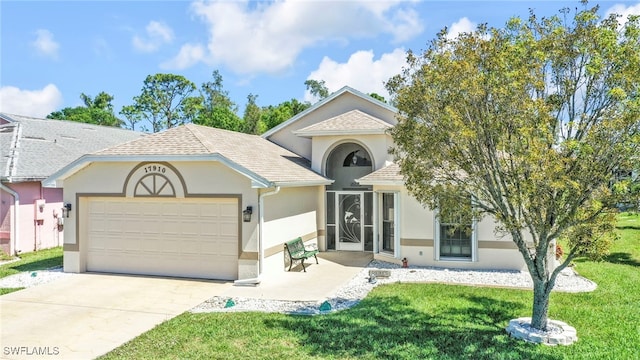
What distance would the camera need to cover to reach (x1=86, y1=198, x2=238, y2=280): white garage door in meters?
12.7

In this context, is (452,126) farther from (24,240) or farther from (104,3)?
(24,240)

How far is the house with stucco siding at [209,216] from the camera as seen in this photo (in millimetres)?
12484

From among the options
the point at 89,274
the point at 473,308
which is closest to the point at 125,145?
the point at 89,274

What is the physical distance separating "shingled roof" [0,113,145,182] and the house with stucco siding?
21.5 feet

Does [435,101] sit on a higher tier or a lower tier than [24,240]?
higher

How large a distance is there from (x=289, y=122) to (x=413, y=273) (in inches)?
412

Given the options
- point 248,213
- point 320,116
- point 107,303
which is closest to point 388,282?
point 248,213

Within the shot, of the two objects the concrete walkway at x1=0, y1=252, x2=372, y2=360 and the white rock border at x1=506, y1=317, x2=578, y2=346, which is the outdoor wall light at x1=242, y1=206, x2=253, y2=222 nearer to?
the concrete walkway at x1=0, y1=252, x2=372, y2=360

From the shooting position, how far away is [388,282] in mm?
12133

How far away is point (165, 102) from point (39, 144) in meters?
37.9

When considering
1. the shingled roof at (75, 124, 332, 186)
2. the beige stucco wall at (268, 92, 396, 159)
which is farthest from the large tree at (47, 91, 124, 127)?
the shingled roof at (75, 124, 332, 186)

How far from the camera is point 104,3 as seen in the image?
13148mm

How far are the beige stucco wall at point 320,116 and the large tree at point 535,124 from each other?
10.6m

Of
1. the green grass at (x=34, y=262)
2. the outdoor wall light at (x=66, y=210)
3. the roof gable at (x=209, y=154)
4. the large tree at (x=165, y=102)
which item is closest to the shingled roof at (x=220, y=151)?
the roof gable at (x=209, y=154)
